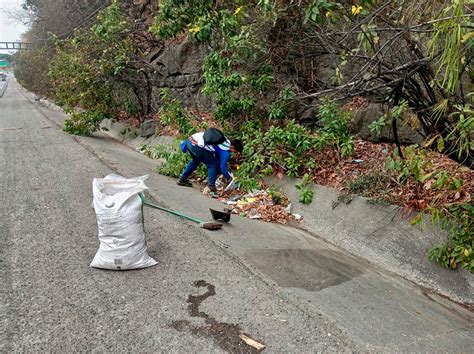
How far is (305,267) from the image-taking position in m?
4.60

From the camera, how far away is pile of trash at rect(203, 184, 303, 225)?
6.50 metres

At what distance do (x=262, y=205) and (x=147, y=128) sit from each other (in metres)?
7.16

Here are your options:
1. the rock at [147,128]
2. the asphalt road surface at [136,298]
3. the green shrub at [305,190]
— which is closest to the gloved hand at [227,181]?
the green shrub at [305,190]

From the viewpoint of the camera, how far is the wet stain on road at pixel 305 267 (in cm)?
420

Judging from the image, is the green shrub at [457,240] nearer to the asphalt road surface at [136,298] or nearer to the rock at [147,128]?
the asphalt road surface at [136,298]

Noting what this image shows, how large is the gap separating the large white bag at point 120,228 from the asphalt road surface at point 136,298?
4.6 inches

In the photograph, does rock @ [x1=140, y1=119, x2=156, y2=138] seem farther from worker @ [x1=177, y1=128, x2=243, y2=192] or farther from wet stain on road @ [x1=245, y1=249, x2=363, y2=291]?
wet stain on road @ [x1=245, y1=249, x2=363, y2=291]

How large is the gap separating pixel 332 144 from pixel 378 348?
4.26m

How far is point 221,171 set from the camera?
25.1ft

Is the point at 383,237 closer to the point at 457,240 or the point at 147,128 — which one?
the point at 457,240

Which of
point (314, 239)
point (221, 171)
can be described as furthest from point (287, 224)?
point (221, 171)

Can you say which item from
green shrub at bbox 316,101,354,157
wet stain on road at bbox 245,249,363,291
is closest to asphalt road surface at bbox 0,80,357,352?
wet stain on road at bbox 245,249,363,291

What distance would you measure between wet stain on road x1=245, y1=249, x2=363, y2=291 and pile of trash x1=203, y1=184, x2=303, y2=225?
1375mm

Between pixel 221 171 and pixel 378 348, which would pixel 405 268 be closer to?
pixel 378 348
